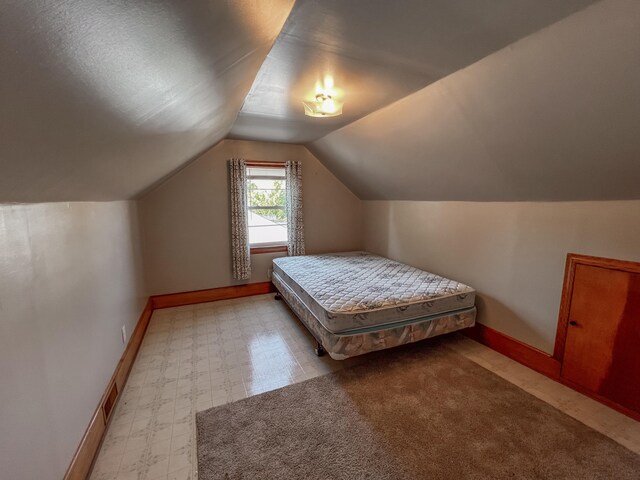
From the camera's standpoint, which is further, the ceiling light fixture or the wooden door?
the ceiling light fixture

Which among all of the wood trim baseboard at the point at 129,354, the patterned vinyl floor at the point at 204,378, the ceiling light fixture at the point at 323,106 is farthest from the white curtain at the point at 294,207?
the ceiling light fixture at the point at 323,106

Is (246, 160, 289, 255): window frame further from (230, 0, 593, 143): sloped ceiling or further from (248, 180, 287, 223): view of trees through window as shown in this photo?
(230, 0, 593, 143): sloped ceiling

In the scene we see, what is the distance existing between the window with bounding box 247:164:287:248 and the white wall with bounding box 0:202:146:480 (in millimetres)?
2217

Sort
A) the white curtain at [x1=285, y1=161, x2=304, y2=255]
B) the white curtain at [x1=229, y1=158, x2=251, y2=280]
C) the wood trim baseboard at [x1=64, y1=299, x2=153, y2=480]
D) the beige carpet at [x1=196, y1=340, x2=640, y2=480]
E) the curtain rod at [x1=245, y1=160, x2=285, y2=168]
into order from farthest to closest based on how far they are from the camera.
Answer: the white curtain at [x1=285, y1=161, x2=304, y2=255] → the curtain rod at [x1=245, y1=160, x2=285, y2=168] → the white curtain at [x1=229, y1=158, x2=251, y2=280] → the beige carpet at [x1=196, y1=340, x2=640, y2=480] → the wood trim baseboard at [x1=64, y1=299, x2=153, y2=480]

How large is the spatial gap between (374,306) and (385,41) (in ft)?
5.83

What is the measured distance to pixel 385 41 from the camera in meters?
1.45

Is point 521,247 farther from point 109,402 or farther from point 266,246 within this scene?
point 109,402

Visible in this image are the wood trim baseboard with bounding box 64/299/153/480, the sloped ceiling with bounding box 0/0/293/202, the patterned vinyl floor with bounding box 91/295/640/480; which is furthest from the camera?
the patterned vinyl floor with bounding box 91/295/640/480

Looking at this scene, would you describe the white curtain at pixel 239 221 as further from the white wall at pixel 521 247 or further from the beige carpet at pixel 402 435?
the white wall at pixel 521 247

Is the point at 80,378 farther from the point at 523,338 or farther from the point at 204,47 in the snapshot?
the point at 523,338

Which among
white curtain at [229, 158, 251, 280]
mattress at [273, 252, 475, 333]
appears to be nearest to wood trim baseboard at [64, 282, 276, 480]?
white curtain at [229, 158, 251, 280]

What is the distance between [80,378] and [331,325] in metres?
1.52

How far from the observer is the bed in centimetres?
221

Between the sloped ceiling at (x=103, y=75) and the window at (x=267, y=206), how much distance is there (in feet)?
7.92
